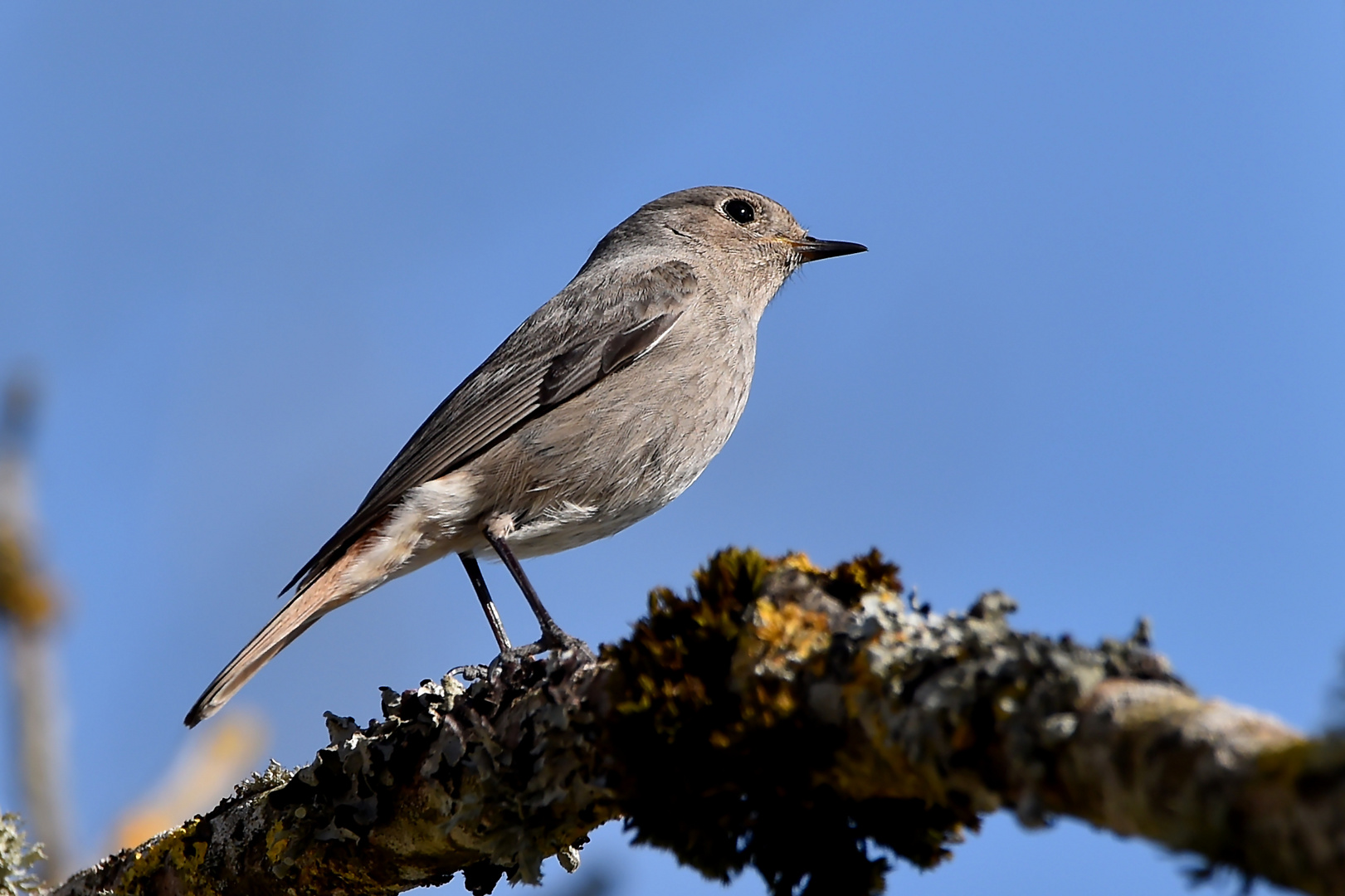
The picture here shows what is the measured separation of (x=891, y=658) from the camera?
6.64 feet

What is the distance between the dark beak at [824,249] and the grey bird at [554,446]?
0.93 meters

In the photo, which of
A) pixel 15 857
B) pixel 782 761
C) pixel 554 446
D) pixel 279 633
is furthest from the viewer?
pixel 554 446

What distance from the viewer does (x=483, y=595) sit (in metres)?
5.49

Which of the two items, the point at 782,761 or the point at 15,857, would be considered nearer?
the point at 782,761

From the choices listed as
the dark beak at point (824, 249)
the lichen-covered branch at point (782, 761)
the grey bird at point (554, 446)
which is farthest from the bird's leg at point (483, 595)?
the dark beak at point (824, 249)

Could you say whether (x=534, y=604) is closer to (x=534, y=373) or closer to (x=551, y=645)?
(x=551, y=645)

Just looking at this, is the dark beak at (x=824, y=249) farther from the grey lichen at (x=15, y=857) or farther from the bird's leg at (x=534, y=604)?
the grey lichen at (x=15, y=857)

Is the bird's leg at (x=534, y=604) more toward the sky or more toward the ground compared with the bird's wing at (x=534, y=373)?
more toward the ground

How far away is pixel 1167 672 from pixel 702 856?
99 centimetres

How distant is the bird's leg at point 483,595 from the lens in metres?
5.27

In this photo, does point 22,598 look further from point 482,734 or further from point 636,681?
point 636,681

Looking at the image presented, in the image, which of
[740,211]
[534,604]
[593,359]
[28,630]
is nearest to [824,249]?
[740,211]

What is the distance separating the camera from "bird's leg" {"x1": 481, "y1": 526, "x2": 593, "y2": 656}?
4.02m

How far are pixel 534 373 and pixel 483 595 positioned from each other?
1116 millimetres
